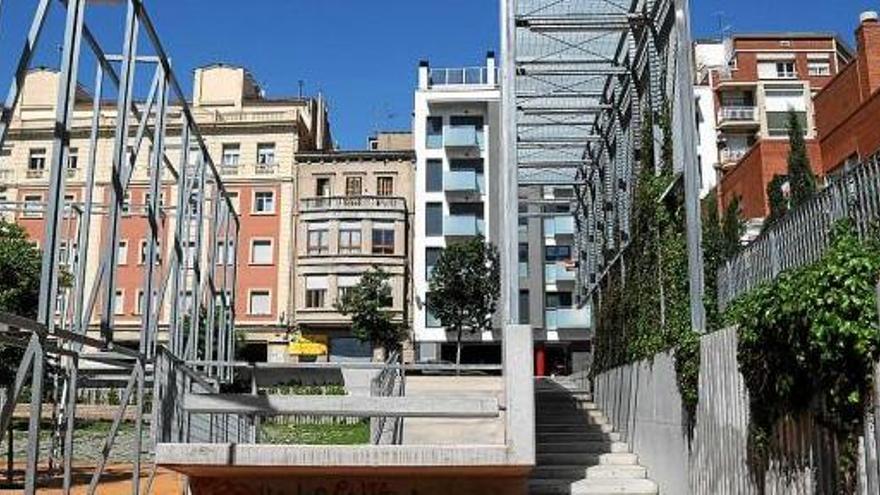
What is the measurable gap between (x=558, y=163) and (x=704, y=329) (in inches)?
489

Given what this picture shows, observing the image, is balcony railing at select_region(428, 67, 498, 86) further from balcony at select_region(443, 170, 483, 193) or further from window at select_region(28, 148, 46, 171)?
window at select_region(28, 148, 46, 171)

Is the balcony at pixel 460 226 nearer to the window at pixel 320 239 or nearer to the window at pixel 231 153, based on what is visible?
the window at pixel 320 239

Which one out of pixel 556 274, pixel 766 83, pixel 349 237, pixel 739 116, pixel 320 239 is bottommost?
pixel 556 274

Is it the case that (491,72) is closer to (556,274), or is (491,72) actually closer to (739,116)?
(556,274)

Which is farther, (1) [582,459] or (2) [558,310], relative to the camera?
(2) [558,310]

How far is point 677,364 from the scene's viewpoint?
32.3 feet

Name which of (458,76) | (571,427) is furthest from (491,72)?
(571,427)

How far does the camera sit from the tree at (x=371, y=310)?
40906mm

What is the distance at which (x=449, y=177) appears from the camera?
47125mm

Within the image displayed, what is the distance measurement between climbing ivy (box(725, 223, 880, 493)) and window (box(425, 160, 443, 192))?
41032mm

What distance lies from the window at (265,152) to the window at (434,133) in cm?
808

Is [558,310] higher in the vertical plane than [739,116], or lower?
lower

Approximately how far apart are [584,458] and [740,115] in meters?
40.4

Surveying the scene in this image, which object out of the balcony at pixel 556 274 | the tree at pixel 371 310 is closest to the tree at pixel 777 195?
the balcony at pixel 556 274
